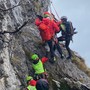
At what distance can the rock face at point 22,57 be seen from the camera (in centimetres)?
1684

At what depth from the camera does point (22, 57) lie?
1897 cm

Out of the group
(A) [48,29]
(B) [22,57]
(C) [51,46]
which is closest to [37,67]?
(B) [22,57]

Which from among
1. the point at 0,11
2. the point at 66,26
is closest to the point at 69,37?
the point at 66,26

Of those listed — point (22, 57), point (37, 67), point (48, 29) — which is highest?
point (48, 29)

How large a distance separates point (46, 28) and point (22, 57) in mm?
1824

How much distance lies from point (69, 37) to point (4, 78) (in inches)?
232

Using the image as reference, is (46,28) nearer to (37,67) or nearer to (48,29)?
(48,29)

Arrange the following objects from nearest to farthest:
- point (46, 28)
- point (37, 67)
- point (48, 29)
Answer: point (37, 67)
point (46, 28)
point (48, 29)

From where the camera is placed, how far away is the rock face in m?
16.8

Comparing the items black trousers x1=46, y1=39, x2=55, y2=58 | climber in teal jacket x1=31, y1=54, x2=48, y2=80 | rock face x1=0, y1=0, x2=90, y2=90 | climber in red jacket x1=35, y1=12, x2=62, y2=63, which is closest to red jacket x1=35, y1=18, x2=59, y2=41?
climber in red jacket x1=35, y1=12, x2=62, y2=63

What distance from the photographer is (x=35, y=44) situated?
20.8 m

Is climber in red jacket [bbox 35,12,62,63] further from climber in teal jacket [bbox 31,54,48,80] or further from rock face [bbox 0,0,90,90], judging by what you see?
climber in teal jacket [bbox 31,54,48,80]

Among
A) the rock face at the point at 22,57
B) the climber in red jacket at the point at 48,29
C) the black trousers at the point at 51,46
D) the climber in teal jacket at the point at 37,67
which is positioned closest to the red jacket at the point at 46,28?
the climber in red jacket at the point at 48,29

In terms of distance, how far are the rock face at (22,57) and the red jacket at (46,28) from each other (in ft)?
3.36
